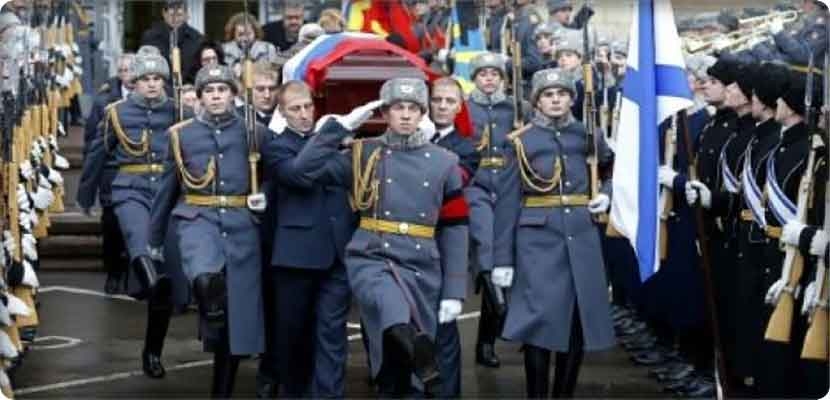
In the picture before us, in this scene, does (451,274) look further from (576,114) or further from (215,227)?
(576,114)

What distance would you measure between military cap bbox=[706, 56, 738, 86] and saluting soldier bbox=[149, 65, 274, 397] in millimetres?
2339

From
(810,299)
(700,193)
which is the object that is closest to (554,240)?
(700,193)

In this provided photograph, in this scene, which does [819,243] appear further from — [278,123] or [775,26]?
[775,26]

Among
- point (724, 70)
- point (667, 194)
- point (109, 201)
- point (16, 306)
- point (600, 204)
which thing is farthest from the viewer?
point (109, 201)

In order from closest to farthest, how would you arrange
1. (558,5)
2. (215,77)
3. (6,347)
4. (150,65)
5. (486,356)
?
1. (6,347)
2. (215,77)
3. (486,356)
4. (150,65)
5. (558,5)

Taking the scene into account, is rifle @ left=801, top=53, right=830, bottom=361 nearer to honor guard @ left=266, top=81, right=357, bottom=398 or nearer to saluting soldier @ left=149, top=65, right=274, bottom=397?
honor guard @ left=266, top=81, right=357, bottom=398

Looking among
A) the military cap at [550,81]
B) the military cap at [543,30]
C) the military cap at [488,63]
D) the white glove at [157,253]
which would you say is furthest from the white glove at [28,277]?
the military cap at [543,30]

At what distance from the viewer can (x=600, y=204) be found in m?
12.1

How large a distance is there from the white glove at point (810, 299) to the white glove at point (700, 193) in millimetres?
1693

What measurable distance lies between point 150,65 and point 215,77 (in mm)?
2116

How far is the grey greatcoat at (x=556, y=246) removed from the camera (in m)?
12.2

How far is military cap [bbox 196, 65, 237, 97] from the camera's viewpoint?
1246cm

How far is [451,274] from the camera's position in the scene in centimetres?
1159

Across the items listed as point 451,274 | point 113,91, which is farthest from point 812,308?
point 113,91
